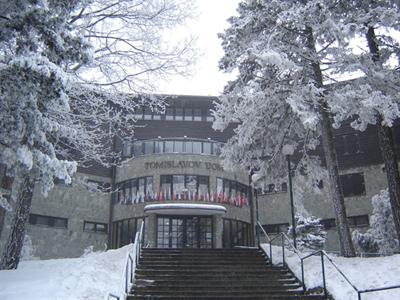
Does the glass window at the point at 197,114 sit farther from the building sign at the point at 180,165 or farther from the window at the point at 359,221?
the window at the point at 359,221

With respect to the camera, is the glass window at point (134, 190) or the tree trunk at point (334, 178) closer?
the tree trunk at point (334, 178)

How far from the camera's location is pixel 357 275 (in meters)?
10.7

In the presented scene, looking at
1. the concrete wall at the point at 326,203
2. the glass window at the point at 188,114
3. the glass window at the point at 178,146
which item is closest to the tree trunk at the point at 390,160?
the concrete wall at the point at 326,203

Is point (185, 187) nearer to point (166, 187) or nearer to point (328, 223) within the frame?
point (166, 187)

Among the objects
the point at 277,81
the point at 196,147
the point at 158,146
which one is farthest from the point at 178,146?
the point at 277,81

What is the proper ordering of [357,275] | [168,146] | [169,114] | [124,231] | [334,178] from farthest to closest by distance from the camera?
[169,114], [168,146], [124,231], [334,178], [357,275]

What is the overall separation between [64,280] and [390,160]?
9.64 metres

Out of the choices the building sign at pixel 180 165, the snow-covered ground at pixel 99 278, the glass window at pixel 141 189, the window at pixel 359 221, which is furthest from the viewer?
the building sign at pixel 180 165

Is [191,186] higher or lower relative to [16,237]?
higher

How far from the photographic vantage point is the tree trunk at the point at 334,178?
42.9ft

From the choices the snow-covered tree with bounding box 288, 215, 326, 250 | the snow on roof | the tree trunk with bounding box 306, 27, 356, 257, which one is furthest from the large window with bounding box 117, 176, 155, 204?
the tree trunk with bounding box 306, 27, 356, 257

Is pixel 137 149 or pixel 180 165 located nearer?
pixel 180 165

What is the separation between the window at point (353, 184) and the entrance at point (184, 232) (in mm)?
9204

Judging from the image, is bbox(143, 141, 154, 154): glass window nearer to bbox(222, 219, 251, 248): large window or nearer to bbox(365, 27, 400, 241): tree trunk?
bbox(222, 219, 251, 248): large window
